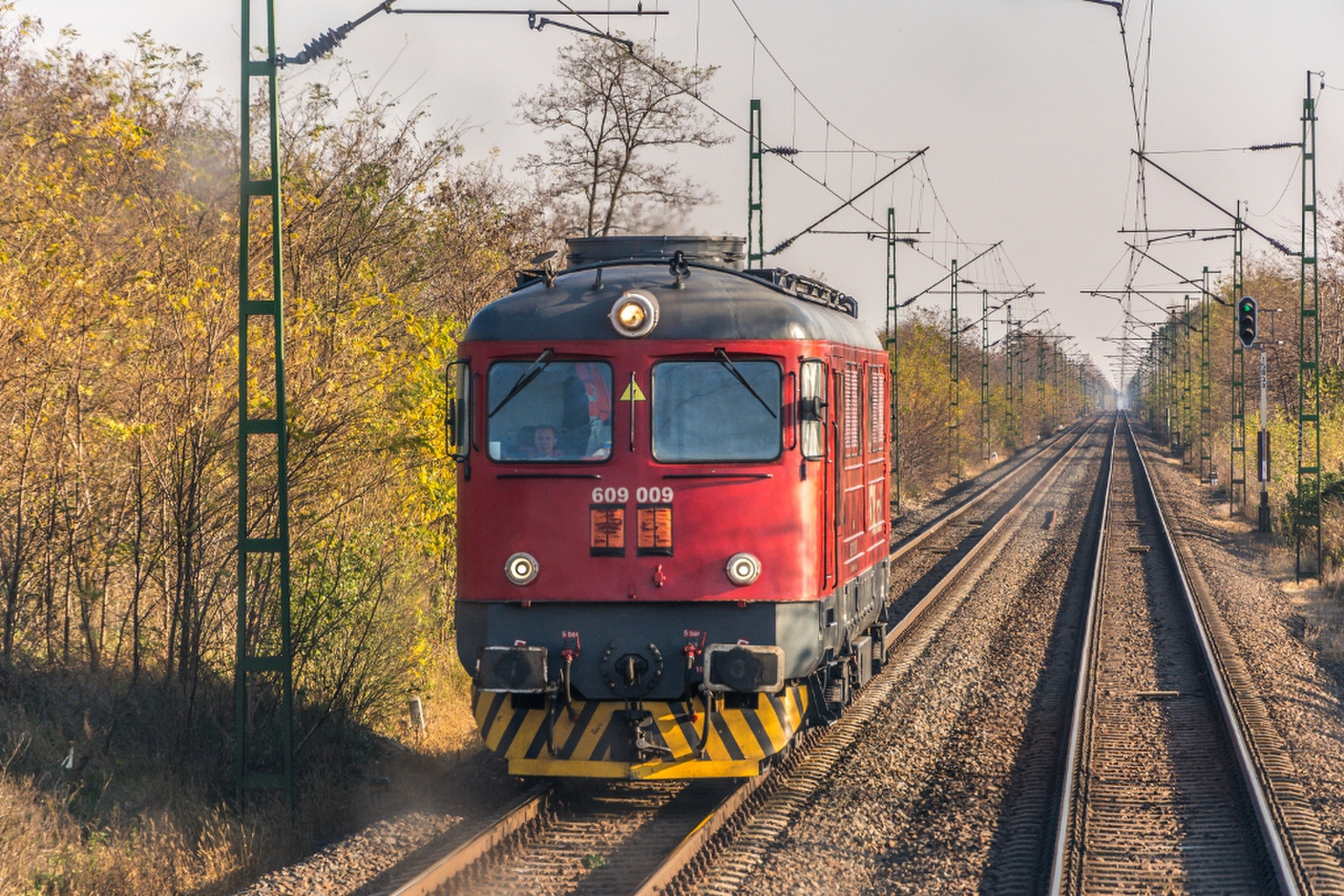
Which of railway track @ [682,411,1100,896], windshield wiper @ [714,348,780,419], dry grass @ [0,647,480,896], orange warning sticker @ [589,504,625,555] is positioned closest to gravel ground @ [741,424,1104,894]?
railway track @ [682,411,1100,896]

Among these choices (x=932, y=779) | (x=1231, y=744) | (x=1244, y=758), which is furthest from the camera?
(x=1231, y=744)

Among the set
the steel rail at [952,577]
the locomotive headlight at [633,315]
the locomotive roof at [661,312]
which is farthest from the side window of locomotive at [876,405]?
the locomotive headlight at [633,315]

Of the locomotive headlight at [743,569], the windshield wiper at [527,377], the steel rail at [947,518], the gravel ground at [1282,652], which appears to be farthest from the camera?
the steel rail at [947,518]

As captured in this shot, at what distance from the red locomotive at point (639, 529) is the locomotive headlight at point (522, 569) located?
0.01 meters

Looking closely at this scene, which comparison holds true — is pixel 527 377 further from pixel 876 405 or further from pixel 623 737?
pixel 876 405

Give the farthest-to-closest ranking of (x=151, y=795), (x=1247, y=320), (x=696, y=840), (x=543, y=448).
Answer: (x=1247, y=320) → (x=151, y=795) → (x=543, y=448) → (x=696, y=840)

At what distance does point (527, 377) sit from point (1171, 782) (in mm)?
5651

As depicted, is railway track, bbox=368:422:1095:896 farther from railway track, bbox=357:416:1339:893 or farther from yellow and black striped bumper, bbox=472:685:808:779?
yellow and black striped bumper, bbox=472:685:808:779

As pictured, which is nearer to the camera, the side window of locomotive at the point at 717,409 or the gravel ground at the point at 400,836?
the gravel ground at the point at 400,836

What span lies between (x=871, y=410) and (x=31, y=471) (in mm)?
6896

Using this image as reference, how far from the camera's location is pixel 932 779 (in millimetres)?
9922

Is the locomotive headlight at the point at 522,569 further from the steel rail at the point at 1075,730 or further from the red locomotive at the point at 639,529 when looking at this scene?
the steel rail at the point at 1075,730

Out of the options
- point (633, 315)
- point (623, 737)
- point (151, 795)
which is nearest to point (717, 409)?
point (633, 315)

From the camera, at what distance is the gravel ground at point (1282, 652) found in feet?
32.9
